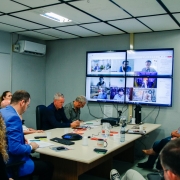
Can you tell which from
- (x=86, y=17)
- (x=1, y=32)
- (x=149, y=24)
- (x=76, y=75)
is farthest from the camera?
(x=76, y=75)

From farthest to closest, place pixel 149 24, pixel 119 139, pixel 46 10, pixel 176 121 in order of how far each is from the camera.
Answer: pixel 176 121 → pixel 149 24 → pixel 46 10 → pixel 119 139

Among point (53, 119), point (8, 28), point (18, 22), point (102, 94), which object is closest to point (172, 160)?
point (53, 119)

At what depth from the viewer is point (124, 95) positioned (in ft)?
16.9

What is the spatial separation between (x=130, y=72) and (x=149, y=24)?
43.1 inches

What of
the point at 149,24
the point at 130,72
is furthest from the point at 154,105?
the point at 149,24

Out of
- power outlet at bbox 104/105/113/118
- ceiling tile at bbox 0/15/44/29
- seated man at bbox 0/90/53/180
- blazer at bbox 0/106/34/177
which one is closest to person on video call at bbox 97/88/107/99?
power outlet at bbox 104/105/113/118

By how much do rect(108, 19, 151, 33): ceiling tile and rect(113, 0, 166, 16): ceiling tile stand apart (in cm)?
46

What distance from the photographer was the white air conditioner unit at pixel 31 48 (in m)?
5.43

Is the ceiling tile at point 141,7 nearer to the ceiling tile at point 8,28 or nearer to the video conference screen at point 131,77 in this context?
the video conference screen at point 131,77

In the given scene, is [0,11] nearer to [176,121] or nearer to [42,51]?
[42,51]

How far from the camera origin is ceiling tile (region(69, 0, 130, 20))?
129 inches

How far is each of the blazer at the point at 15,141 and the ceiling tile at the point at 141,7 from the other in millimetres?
1920

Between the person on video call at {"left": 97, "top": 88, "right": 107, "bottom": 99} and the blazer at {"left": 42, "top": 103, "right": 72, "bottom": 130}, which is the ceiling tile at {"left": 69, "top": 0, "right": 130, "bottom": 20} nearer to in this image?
the blazer at {"left": 42, "top": 103, "right": 72, "bottom": 130}

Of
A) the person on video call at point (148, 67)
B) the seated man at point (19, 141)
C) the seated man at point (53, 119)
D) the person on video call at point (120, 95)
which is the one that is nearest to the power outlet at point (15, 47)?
the seated man at point (53, 119)
